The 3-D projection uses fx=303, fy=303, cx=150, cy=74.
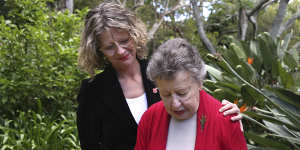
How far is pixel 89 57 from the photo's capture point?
204 centimetres

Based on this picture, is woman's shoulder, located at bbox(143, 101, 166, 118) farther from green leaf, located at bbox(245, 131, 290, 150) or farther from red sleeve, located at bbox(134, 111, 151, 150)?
green leaf, located at bbox(245, 131, 290, 150)

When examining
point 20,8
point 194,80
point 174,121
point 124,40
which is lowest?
point 174,121

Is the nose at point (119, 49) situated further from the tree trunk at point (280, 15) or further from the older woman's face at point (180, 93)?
the tree trunk at point (280, 15)

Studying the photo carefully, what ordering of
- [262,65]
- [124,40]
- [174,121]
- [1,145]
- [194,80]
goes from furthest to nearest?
[1,145] → [262,65] → [124,40] → [174,121] → [194,80]

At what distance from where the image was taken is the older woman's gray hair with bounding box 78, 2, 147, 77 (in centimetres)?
187

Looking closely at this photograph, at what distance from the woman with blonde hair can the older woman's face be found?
17.4 inches

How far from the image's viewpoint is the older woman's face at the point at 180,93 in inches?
50.7

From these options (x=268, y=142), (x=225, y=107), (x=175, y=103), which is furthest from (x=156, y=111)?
(x=268, y=142)

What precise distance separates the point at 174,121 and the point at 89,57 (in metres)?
0.86

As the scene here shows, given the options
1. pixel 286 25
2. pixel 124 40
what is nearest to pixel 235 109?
pixel 124 40

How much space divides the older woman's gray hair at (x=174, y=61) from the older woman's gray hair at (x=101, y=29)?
2.04 feet

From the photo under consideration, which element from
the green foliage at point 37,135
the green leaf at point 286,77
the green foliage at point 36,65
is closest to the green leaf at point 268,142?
the green leaf at point 286,77

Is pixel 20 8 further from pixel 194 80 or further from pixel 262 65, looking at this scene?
pixel 194 80

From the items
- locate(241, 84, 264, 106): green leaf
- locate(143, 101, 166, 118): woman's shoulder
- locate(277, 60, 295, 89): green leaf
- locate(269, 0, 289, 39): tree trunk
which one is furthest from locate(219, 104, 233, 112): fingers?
locate(269, 0, 289, 39): tree trunk
